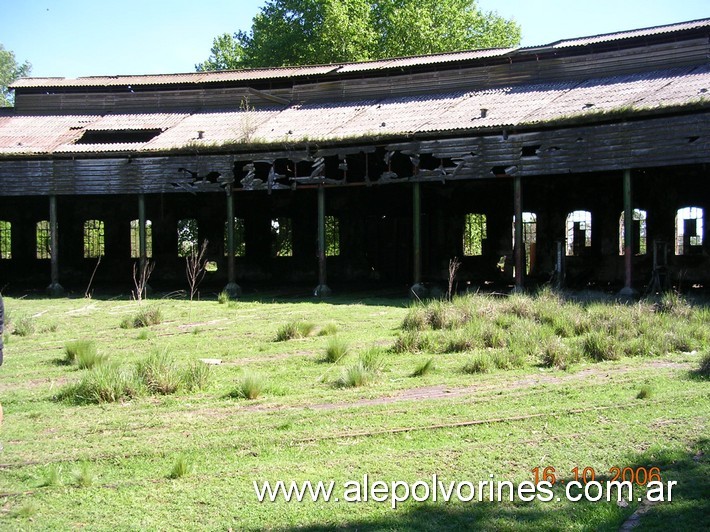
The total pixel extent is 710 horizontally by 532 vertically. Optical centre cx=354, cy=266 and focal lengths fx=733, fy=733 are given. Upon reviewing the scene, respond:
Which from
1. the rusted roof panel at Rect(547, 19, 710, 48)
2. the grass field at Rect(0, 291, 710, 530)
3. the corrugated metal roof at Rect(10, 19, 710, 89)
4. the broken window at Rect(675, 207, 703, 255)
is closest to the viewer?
the grass field at Rect(0, 291, 710, 530)

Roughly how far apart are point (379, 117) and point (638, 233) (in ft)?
33.0

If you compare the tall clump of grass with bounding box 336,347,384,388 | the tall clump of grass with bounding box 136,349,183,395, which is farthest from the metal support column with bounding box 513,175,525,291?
the tall clump of grass with bounding box 136,349,183,395

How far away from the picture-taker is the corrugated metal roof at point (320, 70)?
23.5m

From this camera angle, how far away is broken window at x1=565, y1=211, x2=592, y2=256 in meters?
25.7

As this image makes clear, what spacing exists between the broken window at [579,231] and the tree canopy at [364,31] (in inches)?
791

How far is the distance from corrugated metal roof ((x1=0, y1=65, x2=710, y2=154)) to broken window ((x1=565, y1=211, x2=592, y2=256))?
A: 5.09 metres

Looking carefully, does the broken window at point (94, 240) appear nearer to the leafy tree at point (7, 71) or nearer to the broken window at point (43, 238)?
the broken window at point (43, 238)

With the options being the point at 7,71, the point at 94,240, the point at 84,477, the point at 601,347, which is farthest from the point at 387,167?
the point at 7,71

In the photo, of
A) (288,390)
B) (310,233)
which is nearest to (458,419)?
Answer: (288,390)

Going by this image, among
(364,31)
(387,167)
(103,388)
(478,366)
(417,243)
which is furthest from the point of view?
(364,31)

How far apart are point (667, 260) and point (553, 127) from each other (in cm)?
694

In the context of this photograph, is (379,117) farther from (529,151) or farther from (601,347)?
(601,347)

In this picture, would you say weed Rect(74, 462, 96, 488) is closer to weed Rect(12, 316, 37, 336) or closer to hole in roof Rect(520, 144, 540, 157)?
weed Rect(12, 316, 37, 336)

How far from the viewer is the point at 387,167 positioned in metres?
24.7
